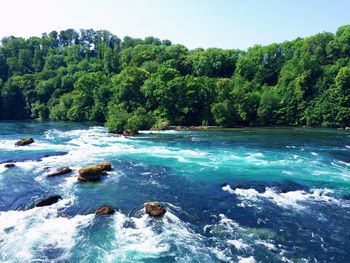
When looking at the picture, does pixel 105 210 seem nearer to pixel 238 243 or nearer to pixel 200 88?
pixel 238 243

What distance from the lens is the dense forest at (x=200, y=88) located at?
79625 millimetres

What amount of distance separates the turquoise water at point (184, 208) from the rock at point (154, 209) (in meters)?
0.51

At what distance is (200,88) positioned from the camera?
276ft

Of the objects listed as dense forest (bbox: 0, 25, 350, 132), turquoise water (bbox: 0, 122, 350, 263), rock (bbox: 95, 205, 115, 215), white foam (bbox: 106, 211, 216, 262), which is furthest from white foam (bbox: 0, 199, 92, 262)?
dense forest (bbox: 0, 25, 350, 132)

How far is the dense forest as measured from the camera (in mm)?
79625

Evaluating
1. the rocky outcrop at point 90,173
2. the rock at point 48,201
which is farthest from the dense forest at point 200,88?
the rock at point 48,201

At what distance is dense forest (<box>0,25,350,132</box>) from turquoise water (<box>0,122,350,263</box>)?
31.8m

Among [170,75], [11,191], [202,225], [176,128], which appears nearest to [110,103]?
[170,75]

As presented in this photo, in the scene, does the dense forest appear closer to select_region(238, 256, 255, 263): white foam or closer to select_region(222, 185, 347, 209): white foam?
select_region(222, 185, 347, 209): white foam

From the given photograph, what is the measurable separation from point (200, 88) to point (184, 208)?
2489 inches

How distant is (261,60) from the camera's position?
105m

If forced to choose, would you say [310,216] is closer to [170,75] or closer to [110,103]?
[170,75]

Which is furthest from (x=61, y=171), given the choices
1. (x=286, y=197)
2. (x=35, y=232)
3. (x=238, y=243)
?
(x=286, y=197)

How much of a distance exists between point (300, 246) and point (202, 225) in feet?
19.2
